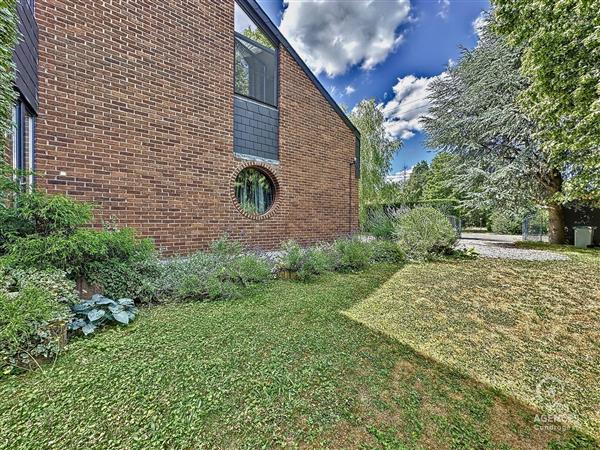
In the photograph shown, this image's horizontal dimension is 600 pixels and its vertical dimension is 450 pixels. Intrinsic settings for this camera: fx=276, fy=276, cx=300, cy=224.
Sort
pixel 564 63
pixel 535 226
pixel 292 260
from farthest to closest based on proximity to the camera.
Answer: pixel 535 226 < pixel 564 63 < pixel 292 260

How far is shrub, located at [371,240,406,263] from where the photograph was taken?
23.7 feet

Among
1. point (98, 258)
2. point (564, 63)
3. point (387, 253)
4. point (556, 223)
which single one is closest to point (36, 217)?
point (98, 258)

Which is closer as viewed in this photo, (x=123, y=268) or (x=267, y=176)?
(x=123, y=268)

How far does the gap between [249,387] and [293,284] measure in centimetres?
289

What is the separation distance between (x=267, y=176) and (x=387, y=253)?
12.6ft

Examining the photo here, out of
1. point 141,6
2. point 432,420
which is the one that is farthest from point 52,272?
point 141,6

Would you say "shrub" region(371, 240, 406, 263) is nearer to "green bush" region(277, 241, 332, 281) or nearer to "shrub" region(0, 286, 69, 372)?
"green bush" region(277, 241, 332, 281)

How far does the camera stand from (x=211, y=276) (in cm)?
415

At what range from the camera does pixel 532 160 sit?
10.5 m

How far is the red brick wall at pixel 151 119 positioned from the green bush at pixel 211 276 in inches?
56.8

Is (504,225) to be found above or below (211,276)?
above

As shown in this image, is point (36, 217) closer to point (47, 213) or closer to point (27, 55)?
point (47, 213)

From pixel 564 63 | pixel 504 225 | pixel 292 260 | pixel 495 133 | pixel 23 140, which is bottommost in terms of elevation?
pixel 292 260

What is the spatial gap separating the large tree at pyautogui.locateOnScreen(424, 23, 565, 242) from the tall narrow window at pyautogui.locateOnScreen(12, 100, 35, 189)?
13242 mm
